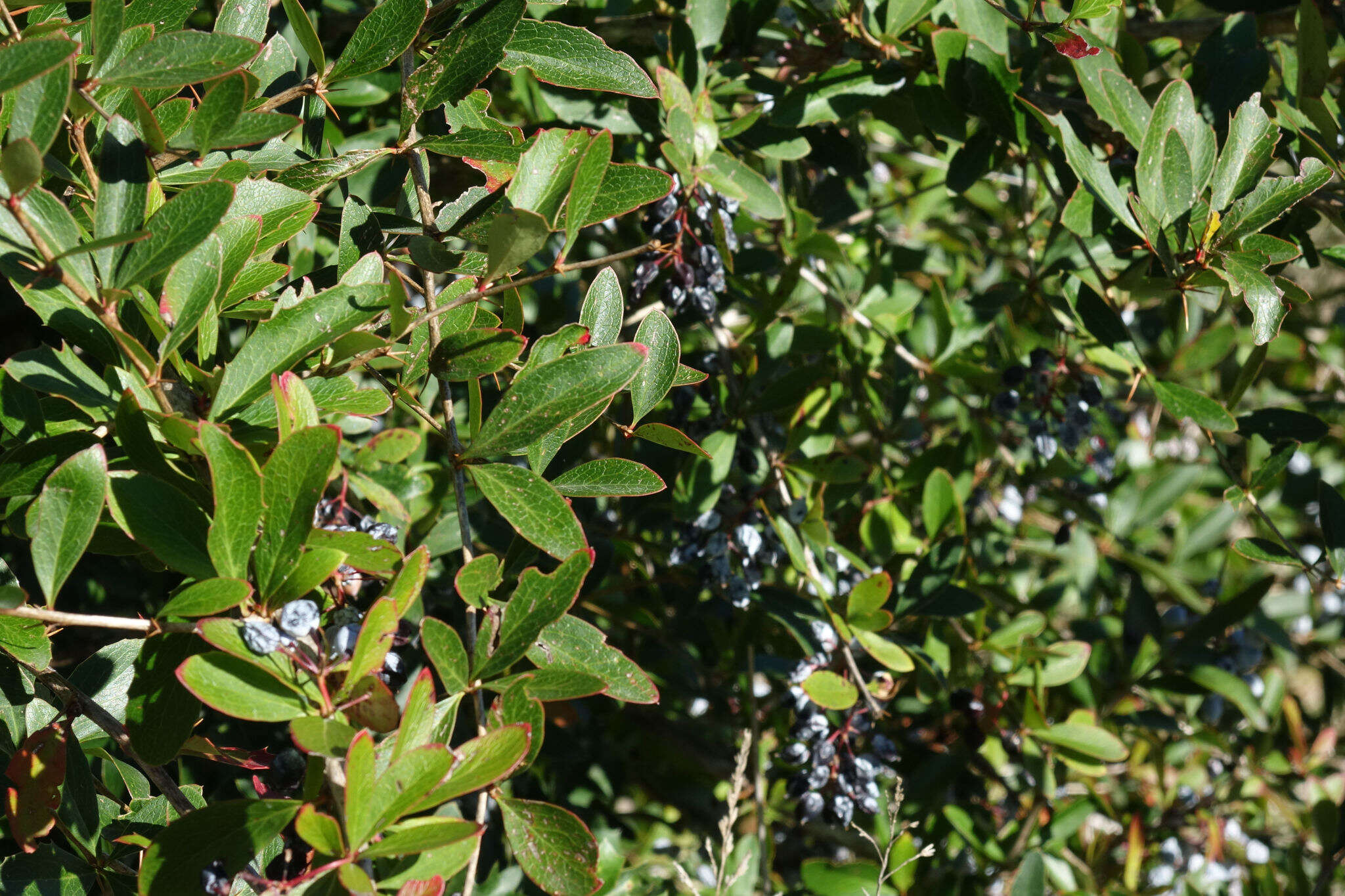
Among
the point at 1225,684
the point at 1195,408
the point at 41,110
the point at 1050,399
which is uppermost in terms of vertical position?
the point at 41,110

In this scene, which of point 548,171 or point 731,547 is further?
point 731,547

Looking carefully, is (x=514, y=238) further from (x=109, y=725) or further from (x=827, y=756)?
(x=827, y=756)

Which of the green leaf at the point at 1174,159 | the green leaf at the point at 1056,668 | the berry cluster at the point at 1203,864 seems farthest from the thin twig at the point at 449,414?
the berry cluster at the point at 1203,864

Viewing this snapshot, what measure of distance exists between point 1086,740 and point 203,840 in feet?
4.28

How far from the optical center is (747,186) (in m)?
1.29

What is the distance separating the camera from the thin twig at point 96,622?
68 cm

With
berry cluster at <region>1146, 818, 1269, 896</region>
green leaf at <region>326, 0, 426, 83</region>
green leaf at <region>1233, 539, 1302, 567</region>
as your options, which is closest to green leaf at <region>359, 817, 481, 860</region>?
green leaf at <region>326, 0, 426, 83</region>

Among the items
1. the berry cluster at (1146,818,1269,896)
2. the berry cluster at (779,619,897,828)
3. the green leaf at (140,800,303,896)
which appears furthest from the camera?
the berry cluster at (1146,818,1269,896)

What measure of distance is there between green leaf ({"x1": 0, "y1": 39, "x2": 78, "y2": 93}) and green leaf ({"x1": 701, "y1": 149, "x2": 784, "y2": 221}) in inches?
28.5

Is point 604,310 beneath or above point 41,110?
beneath

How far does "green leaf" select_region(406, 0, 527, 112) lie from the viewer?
864mm

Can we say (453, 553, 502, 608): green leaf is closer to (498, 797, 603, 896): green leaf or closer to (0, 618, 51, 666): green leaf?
(498, 797, 603, 896): green leaf

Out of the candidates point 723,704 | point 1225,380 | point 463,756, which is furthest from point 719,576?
point 1225,380

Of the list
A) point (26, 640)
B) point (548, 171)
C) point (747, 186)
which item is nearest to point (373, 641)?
point (26, 640)
